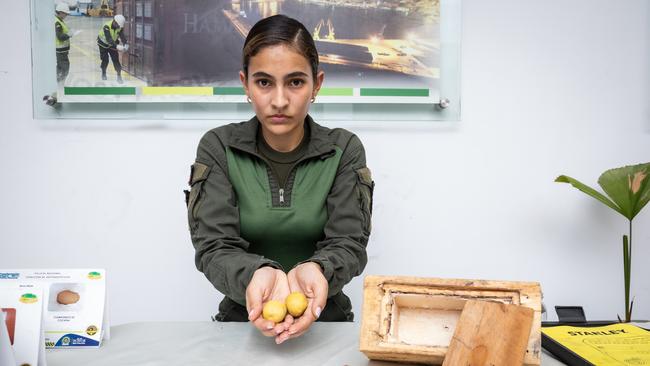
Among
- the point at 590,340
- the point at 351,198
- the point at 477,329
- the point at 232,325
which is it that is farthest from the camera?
the point at 351,198

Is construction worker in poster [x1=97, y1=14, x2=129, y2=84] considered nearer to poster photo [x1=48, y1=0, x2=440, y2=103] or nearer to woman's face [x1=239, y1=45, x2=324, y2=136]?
poster photo [x1=48, y1=0, x2=440, y2=103]

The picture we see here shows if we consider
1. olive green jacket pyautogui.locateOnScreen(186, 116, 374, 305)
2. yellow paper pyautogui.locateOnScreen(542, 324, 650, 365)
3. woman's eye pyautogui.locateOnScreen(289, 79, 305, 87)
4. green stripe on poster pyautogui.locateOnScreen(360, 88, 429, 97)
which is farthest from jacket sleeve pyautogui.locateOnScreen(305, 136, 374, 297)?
green stripe on poster pyautogui.locateOnScreen(360, 88, 429, 97)

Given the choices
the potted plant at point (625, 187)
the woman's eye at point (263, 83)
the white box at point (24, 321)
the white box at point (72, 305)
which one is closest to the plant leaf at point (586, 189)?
the potted plant at point (625, 187)

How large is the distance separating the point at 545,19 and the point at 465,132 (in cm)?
52

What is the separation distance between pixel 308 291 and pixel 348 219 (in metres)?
0.27

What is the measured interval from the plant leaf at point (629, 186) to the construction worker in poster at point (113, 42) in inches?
70.3

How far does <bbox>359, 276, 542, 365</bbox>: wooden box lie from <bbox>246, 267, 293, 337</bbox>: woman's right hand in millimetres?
158

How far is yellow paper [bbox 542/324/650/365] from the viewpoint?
0.89 m

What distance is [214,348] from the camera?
1030 millimetres

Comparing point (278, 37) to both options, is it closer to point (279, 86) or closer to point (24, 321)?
point (279, 86)

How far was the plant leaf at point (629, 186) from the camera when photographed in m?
1.83

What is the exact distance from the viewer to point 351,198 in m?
1.29

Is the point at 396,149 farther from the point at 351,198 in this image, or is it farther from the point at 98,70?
the point at 98,70

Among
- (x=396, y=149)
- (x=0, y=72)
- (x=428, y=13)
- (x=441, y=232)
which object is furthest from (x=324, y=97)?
(x=0, y=72)
